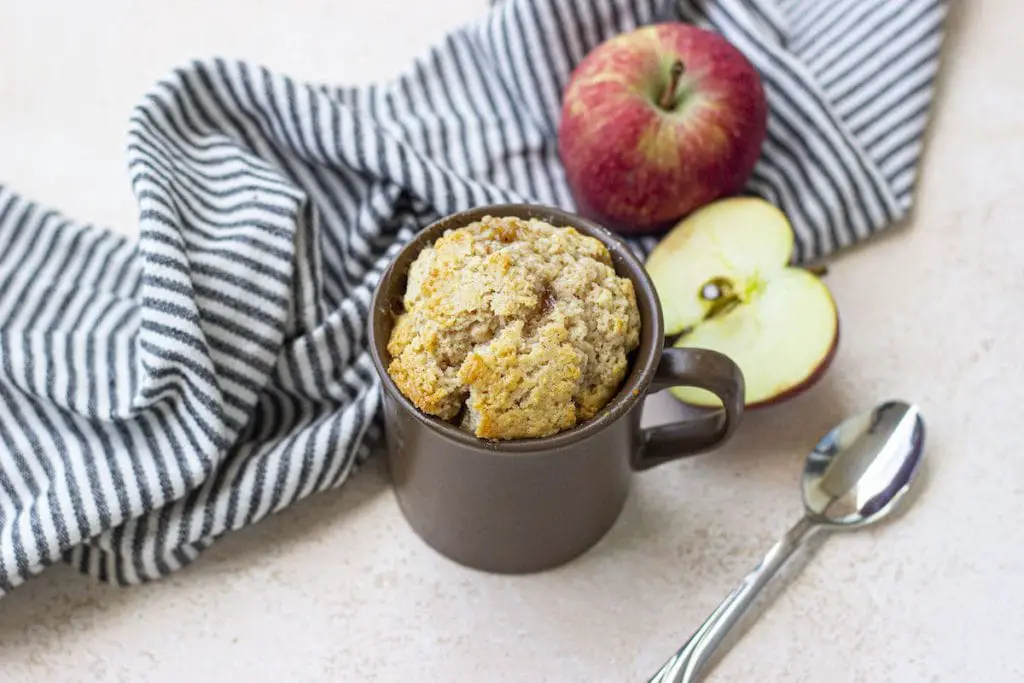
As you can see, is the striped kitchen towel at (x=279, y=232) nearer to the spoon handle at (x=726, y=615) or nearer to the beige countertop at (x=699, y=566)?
the beige countertop at (x=699, y=566)

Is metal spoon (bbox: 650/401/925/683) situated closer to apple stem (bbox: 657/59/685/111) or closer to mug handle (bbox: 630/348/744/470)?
mug handle (bbox: 630/348/744/470)

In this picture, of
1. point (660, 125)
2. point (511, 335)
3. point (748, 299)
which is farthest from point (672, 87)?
point (511, 335)

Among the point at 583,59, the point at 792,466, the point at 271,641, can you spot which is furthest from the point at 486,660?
the point at 583,59

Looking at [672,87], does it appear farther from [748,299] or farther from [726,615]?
[726,615]

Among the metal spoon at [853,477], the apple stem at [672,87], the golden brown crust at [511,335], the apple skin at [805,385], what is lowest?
the metal spoon at [853,477]

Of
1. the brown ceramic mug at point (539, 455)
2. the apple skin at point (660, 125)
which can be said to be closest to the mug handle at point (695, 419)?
the brown ceramic mug at point (539, 455)

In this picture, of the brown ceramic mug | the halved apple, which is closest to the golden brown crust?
the brown ceramic mug
